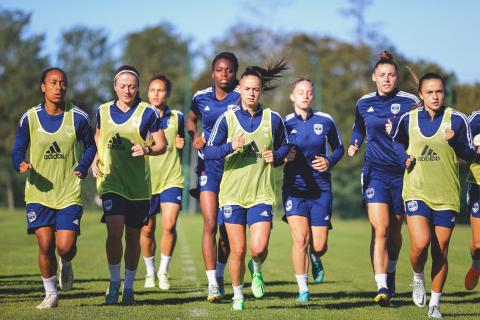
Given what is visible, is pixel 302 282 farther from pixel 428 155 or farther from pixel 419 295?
pixel 428 155

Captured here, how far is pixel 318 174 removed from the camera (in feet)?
34.1

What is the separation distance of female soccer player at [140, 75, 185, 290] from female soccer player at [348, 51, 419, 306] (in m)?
2.75

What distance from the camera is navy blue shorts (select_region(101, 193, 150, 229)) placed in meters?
9.28

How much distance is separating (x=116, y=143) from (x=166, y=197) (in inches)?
107

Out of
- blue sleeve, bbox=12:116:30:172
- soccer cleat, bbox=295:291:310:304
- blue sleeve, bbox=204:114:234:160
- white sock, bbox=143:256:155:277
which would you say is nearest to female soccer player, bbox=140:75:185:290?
white sock, bbox=143:256:155:277

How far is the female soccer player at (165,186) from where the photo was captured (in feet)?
39.0

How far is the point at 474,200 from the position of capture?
10453 mm

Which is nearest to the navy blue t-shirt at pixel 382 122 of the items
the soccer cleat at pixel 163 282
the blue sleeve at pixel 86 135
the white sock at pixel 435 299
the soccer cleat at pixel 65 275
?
the white sock at pixel 435 299

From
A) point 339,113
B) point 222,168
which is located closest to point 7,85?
point 339,113

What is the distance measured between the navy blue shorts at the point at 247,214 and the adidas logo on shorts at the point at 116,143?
127 centimetres

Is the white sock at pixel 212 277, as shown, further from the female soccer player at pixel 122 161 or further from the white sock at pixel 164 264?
the white sock at pixel 164 264

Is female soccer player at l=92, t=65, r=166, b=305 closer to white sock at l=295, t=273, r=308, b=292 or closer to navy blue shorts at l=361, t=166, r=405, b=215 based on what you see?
white sock at l=295, t=273, r=308, b=292

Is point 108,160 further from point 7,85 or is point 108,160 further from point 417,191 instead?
point 7,85

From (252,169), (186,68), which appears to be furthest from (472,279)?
(186,68)
